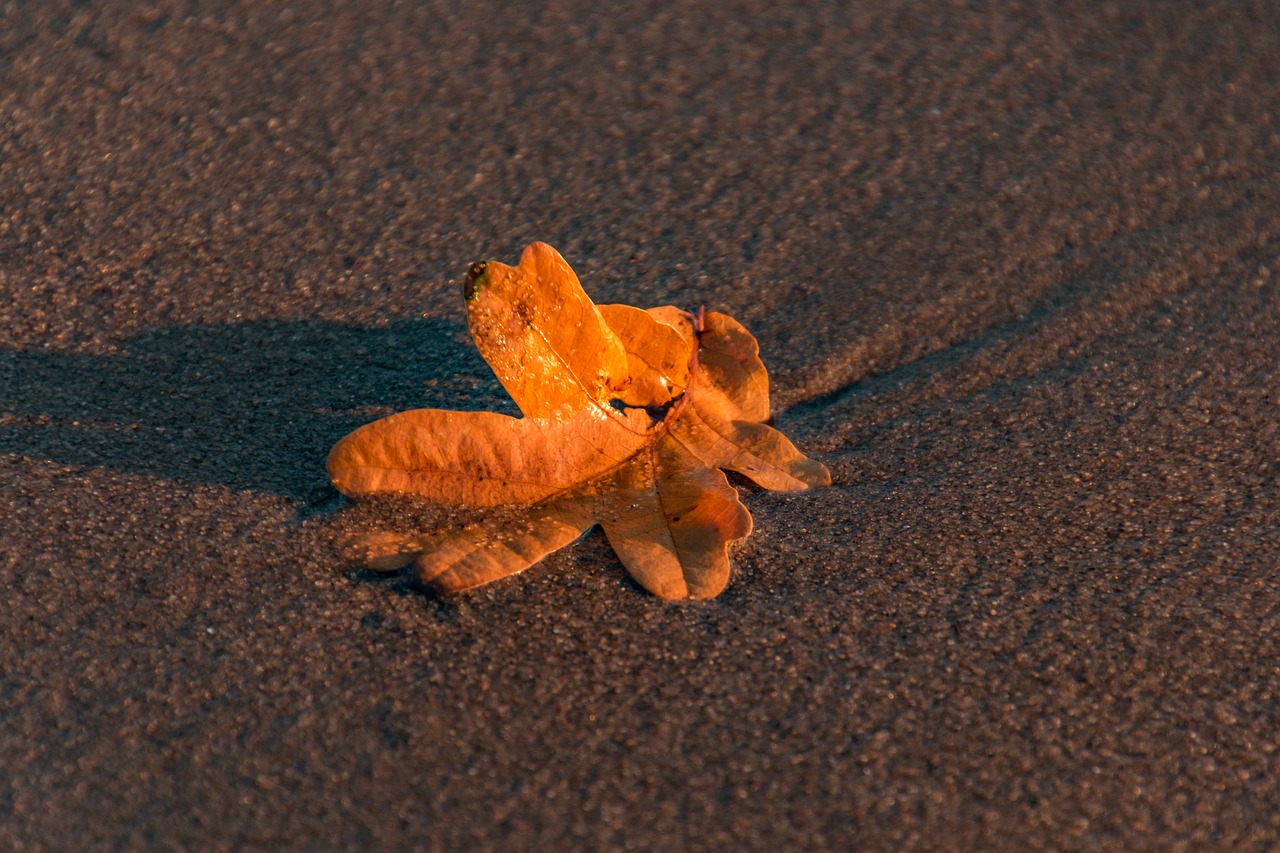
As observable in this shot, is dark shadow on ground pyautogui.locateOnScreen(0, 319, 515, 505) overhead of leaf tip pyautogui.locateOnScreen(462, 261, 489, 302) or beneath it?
beneath

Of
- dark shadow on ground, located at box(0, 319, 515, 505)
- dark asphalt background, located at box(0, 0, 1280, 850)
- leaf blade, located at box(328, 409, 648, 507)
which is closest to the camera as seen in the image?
dark asphalt background, located at box(0, 0, 1280, 850)

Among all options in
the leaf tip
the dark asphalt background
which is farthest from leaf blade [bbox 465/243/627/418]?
the dark asphalt background

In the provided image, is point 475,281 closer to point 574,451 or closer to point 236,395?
point 574,451

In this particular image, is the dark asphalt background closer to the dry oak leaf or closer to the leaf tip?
the dry oak leaf

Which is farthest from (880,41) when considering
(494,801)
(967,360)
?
(494,801)

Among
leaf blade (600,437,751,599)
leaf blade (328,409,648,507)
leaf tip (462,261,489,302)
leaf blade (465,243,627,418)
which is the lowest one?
leaf blade (600,437,751,599)

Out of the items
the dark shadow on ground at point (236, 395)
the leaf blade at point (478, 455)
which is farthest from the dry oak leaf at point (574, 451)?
the dark shadow on ground at point (236, 395)

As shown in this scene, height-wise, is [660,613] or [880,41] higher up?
[880,41]

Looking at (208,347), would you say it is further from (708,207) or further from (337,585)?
(708,207)
